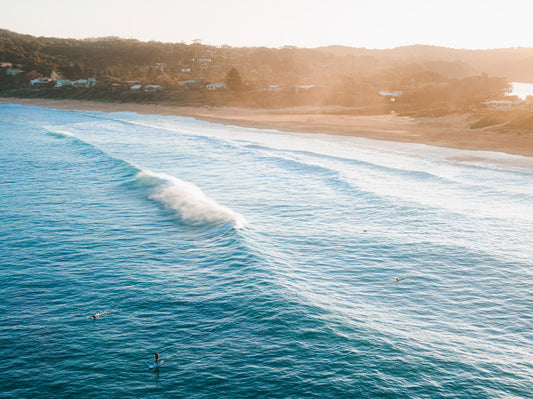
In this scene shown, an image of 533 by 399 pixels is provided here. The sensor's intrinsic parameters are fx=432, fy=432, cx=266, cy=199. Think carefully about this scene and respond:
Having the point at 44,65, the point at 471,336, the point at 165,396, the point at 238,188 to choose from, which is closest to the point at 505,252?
the point at 471,336

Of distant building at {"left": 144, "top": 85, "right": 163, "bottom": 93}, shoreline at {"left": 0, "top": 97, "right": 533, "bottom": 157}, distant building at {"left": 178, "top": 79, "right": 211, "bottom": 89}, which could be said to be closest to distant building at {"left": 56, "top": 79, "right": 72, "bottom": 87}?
distant building at {"left": 144, "top": 85, "right": 163, "bottom": 93}

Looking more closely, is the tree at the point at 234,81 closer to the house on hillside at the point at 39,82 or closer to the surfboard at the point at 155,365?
the house on hillside at the point at 39,82

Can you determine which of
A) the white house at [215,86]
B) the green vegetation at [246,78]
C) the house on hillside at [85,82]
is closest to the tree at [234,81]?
the green vegetation at [246,78]

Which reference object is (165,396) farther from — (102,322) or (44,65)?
(44,65)

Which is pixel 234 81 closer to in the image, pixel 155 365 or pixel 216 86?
pixel 216 86

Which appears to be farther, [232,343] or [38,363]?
[232,343]

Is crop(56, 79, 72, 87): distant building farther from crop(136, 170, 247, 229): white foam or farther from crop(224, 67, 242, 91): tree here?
crop(136, 170, 247, 229): white foam
